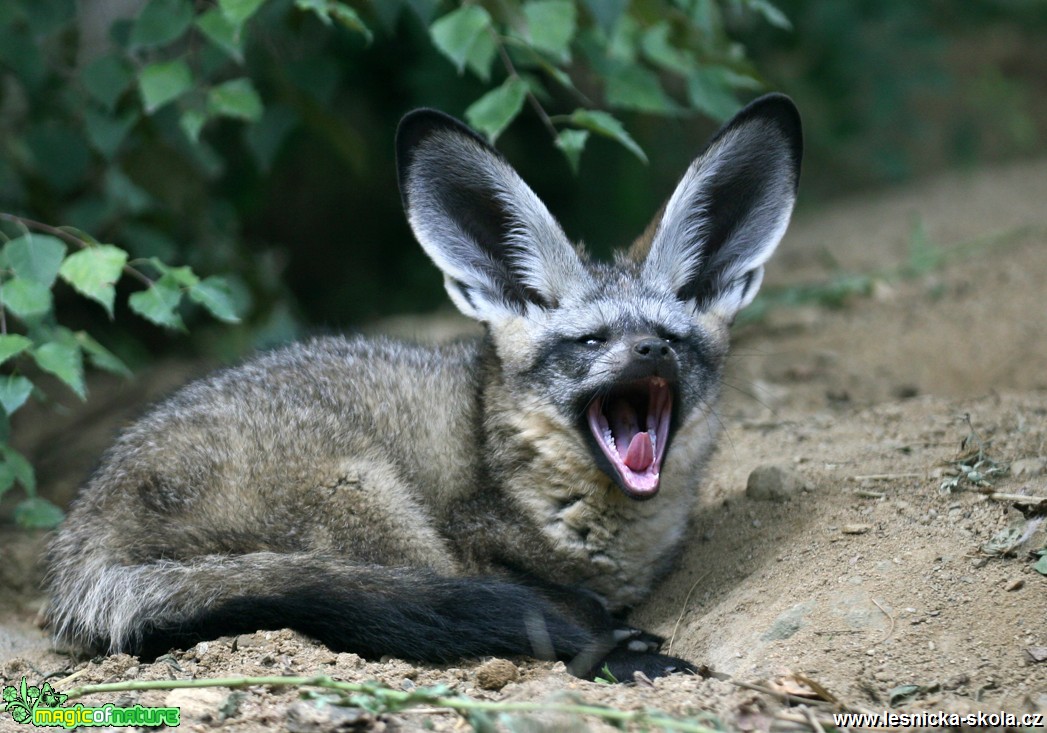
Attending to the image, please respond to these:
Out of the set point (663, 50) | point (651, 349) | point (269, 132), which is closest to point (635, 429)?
point (651, 349)

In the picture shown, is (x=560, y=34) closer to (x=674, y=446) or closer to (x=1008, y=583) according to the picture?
(x=674, y=446)

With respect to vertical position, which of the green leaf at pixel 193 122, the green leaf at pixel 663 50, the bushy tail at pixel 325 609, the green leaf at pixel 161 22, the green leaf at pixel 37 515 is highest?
the green leaf at pixel 161 22

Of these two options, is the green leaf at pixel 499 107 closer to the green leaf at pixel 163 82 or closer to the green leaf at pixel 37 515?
the green leaf at pixel 163 82

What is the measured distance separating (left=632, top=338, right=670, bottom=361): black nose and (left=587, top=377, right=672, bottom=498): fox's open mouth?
0.10m

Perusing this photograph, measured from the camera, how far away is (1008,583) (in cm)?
326

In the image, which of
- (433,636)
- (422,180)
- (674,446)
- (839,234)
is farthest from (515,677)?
(839,234)

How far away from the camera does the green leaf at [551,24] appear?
14.1ft

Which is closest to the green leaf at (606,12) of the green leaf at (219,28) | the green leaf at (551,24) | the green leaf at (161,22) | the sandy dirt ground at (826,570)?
the green leaf at (551,24)

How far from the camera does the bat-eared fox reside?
3471 mm

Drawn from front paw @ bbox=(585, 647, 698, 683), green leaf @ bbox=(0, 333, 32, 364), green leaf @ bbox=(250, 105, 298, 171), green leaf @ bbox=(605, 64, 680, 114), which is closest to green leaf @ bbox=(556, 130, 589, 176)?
green leaf @ bbox=(605, 64, 680, 114)

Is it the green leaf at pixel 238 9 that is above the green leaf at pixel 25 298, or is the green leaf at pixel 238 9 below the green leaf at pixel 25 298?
above

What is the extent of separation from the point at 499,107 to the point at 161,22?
4.57ft

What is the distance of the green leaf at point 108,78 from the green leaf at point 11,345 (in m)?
1.27

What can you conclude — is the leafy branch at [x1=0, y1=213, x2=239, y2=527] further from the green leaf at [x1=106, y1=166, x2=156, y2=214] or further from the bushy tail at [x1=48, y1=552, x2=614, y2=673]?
the green leaf at [x1=106, y1=166, x2=156, y2=214]
